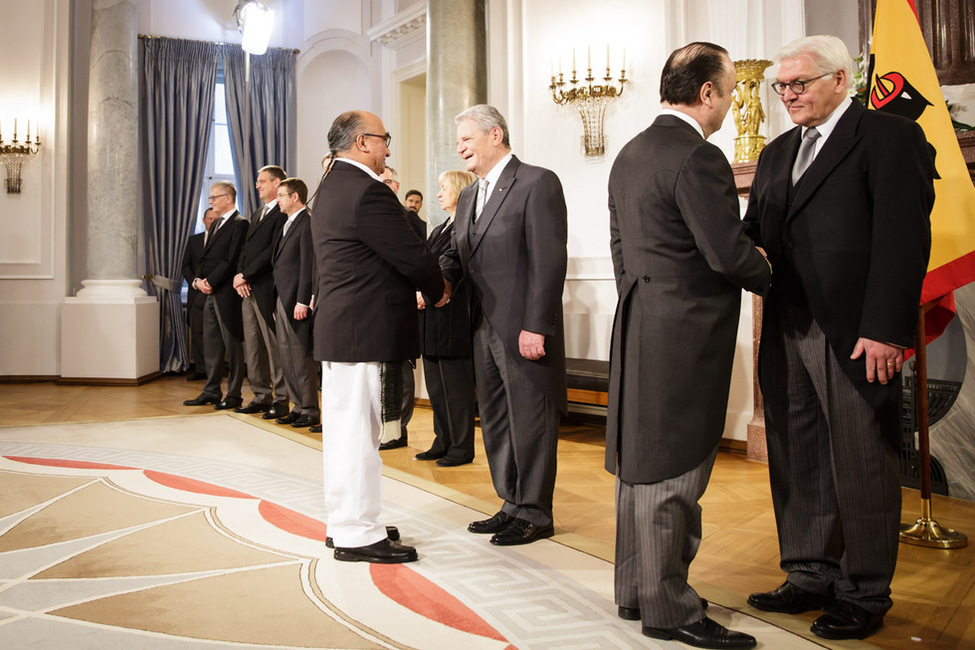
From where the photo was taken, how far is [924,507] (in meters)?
2.78

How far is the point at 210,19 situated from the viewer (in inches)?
358

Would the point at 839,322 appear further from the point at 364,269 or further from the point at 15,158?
the point at 15,158

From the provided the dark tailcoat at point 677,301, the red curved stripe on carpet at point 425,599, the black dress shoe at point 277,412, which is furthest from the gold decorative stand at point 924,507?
the black dress shoe at point 277,412

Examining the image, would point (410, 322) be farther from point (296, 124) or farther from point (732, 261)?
point (296, 124)

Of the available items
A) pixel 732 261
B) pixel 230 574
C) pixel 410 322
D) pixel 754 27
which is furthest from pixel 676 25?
pixel 230 574

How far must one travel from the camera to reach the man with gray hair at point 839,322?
1901 mm

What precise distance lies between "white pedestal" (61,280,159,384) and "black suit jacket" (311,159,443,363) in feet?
18.2

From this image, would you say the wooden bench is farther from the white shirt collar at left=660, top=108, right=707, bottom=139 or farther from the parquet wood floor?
the white shirt collar at left=660, top=108, right=707, bottom=139

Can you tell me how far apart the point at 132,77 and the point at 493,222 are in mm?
6288

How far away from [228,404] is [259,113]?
451 cm

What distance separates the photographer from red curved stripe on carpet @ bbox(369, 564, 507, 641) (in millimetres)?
2012

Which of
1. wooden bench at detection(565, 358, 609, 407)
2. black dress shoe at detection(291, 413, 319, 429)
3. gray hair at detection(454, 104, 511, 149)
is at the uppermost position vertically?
gray hair at detection(454, 104, 511, 149)

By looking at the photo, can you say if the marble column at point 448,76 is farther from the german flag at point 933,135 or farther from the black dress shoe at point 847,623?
the black dress shoe at point 847,623

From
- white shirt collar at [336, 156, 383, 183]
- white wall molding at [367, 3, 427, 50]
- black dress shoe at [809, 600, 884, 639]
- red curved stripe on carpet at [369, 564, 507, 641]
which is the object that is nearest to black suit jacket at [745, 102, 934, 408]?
black dress shoe at [809, 600, 884, 639]
